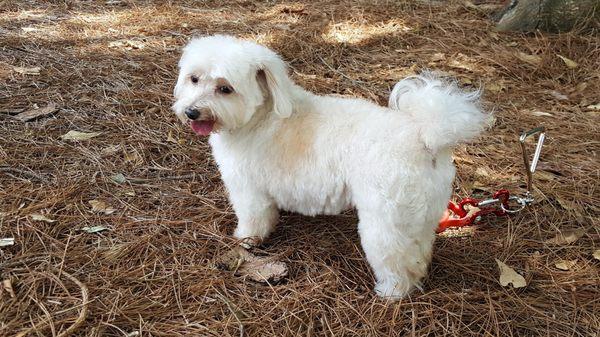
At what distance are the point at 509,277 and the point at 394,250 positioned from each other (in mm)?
733

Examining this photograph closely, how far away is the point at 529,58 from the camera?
4820mm

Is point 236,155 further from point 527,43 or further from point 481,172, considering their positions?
point 527,43

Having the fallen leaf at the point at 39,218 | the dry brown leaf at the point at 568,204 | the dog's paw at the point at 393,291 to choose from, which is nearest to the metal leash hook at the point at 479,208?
the dry brown leaf at the point at 568,204

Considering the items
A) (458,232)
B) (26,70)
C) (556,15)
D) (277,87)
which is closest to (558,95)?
(556,15)

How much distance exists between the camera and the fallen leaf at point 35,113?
3.72 metres

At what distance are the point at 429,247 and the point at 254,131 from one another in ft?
3.63

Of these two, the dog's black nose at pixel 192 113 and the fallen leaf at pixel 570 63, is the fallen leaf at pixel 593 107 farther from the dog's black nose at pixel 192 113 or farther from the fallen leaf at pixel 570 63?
the dog's black nose at pixel 192 113

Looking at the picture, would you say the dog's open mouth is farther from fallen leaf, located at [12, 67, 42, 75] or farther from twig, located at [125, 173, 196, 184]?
fallen leaf, located at [12, 67, 42, 75]

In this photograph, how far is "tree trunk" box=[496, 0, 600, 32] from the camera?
16.7 feet

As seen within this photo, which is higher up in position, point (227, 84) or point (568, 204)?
point (227, 84)

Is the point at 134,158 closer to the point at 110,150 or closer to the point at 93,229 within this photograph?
the point at 110,150

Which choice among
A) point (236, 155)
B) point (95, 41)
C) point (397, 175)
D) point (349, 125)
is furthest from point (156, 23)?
point (397, 175)

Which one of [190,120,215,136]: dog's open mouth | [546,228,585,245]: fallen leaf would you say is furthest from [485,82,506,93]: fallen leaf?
[190,120,215,136]: dog's open mouth

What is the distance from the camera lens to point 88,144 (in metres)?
3.52
